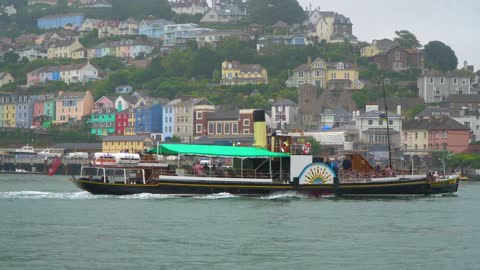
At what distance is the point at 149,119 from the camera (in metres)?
148

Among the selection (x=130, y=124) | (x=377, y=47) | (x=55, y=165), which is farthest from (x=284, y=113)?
(x=377, y=47)

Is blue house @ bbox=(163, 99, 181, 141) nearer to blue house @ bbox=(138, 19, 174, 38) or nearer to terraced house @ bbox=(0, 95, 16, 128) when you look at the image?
terraced house @ bbox=(0, 95, 16, 128)

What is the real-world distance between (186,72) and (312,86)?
22968mm

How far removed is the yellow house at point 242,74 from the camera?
Result: 157875mm

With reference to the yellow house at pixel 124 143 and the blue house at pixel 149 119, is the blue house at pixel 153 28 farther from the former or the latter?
the yellow house at pixel 124 143

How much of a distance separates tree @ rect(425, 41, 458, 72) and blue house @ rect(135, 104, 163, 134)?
3684cm

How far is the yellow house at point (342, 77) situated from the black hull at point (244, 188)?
3326 inches

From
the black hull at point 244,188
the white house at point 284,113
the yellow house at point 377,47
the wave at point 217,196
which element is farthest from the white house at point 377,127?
the wave at point 217,196

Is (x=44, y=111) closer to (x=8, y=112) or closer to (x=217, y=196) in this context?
(x=8, y=112)

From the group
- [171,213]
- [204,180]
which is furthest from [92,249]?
[204,180]

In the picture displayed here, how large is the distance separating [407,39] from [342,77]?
80.3 feet

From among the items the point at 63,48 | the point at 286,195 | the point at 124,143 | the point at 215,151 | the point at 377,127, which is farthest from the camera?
the point at 63,48

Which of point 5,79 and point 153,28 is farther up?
point 153,28

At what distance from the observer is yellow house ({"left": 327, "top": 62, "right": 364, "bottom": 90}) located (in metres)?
153
